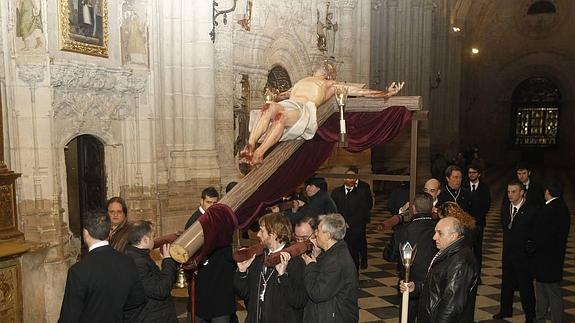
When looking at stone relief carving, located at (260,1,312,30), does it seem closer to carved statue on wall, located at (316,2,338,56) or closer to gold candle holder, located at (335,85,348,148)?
carved statue on wall, located at (316,2,338,56)

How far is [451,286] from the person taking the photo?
333 cm

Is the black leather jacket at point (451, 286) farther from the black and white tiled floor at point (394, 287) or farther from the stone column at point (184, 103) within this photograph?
the stone column at point (184, 103)

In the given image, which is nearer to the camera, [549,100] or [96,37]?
[96,37]

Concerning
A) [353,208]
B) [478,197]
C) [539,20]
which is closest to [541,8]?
[539,20]

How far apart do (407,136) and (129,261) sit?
15537 millimetres

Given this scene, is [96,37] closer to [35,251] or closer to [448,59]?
[35,251]

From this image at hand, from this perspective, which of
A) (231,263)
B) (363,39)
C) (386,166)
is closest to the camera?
(231,263)

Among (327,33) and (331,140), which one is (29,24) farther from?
(327,33)

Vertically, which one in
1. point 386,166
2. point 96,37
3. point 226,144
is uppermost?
point 96,37

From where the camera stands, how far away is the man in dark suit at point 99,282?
2.99 m

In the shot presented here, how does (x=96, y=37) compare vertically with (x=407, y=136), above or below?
above

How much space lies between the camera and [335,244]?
3.46 meters

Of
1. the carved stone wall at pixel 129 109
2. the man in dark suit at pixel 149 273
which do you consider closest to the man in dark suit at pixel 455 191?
the carved stone wall at pixel 129 109

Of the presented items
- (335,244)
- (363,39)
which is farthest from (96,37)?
(363,39)
